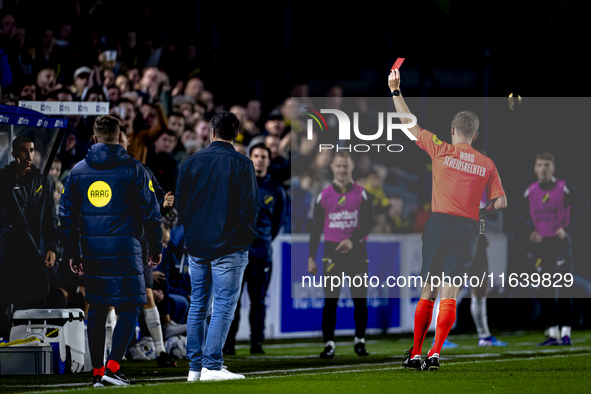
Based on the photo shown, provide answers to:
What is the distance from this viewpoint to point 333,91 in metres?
10.6

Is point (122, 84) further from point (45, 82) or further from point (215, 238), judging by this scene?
point (215, 238)

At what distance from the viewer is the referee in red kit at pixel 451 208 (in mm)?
5770

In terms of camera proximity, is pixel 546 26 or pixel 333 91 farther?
pixel 546 26

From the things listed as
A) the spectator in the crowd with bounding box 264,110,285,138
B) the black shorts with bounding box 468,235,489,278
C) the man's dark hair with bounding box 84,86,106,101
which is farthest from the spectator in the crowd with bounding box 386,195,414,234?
the man's dark hair with bounding box 84,86,106,101

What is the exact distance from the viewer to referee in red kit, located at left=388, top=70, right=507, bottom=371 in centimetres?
577

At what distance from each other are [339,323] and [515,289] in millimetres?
2868

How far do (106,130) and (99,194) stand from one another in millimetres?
450

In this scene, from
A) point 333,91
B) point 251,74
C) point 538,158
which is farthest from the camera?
point 251,74

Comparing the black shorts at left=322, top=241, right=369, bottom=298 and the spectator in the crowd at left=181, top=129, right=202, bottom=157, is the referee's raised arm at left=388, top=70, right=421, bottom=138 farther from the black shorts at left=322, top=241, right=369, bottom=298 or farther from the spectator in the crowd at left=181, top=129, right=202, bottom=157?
the spectator in the crowd at left=181, top=129, right=202, bottom=157

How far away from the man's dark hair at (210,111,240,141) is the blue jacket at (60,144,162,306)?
0.61m

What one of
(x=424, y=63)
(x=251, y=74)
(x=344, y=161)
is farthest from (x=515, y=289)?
(x=251, y=74)

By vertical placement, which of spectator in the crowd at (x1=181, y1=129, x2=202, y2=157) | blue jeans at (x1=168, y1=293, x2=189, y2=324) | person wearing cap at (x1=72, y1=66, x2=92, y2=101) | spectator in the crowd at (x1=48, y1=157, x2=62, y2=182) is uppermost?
person wearing cap at (x1=72, y1=66, x2=92, y2=101)

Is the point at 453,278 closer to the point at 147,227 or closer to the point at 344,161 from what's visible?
the point at 147,227

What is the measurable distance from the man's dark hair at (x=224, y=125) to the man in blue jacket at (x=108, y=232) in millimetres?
623
